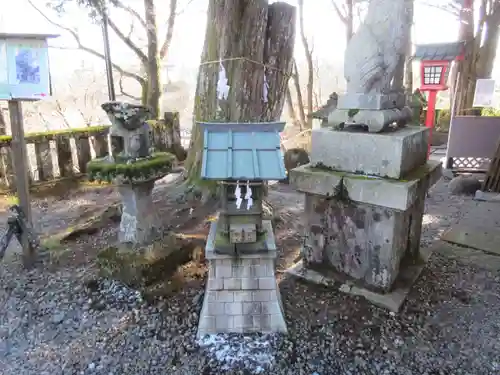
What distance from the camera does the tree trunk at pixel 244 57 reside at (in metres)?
4.43

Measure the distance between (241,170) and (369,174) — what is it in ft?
3.68

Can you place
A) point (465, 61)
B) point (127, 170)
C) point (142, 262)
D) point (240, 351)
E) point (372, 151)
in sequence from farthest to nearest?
point (465, 61)
point (142, 262)
point (127, 170)
point (372, 151)
point (240, 351)

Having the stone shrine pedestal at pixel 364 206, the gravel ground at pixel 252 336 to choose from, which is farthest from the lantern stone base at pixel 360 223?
the gravel ground at pixel 252 336

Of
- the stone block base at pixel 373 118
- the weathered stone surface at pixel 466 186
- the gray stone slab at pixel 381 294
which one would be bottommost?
the gray stone slab at pixel 381 294

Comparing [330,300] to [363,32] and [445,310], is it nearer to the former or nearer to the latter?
[445,310]

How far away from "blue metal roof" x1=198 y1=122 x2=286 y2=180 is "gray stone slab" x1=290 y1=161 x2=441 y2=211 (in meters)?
0.68

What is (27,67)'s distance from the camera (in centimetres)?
329

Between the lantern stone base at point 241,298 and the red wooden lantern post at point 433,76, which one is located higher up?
the red wooden lantern post at point 433,76

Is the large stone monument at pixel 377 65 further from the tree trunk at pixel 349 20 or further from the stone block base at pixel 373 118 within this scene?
the tree trunk at pixel 349 20

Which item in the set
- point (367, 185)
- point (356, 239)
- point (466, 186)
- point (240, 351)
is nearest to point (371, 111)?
point (367, 185)

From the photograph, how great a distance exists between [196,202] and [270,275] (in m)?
2.40

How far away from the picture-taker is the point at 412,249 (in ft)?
11.3

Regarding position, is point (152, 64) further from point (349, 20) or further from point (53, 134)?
point (349, 20)

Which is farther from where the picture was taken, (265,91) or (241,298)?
(265,91)
